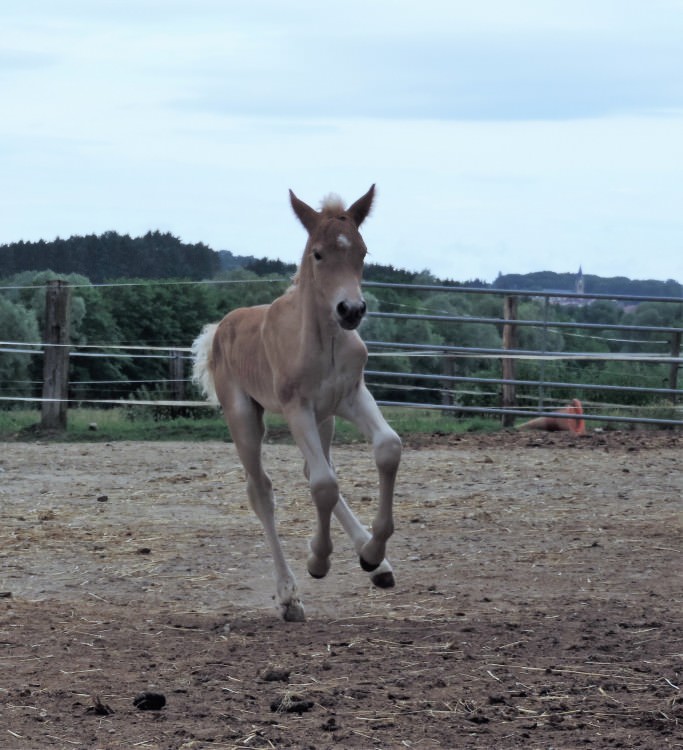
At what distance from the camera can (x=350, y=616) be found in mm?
5617


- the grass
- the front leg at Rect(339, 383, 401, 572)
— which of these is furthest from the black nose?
the grass

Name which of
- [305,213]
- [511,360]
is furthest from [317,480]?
[511,360]

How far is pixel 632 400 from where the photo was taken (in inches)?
642

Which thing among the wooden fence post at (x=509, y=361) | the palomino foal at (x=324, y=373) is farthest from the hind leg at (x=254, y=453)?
the wooden fence post at (x=509, y=361)

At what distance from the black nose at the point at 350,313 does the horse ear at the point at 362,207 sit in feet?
2.16

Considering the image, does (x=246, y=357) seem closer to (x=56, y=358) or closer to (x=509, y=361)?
(x=56, y=358)

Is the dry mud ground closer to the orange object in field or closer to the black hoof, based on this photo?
the black hoof

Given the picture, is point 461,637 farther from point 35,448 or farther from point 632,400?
point 632,400

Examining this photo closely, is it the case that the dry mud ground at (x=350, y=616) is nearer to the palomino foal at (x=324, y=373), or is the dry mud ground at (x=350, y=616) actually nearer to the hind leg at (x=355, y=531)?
the hind leg at (x=355, y=531)

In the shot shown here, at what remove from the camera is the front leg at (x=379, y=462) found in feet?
17.0

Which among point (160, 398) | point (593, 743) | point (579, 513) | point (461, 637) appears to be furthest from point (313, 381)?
point (160, 398)

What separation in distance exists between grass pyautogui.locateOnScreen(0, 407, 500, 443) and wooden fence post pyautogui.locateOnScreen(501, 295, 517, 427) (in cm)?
33

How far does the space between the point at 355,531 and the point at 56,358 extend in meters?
8.34

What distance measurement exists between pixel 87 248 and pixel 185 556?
12.7m
